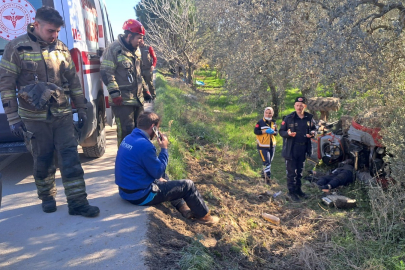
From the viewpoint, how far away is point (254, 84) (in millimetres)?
12273

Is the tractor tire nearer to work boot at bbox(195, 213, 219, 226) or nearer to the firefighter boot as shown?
work boot at bbox(195, 213, 219, 226)

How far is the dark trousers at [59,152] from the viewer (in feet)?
13.2

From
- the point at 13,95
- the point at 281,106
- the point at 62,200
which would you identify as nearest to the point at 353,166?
the point at 62,200

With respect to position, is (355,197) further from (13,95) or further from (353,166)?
(13,95)

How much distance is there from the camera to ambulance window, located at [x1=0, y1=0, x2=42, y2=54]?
4.76 metres

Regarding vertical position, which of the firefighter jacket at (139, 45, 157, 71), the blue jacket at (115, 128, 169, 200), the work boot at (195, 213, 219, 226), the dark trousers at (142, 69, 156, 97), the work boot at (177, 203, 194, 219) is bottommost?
the work boot at (195, 213, 219, 226)

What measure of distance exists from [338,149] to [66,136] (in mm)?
5532

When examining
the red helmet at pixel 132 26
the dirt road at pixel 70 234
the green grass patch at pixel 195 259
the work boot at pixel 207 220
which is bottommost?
the work boot at pixel 207 220

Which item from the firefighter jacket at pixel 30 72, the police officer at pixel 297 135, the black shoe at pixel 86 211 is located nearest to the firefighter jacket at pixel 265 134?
the police officer at pixel 297 135

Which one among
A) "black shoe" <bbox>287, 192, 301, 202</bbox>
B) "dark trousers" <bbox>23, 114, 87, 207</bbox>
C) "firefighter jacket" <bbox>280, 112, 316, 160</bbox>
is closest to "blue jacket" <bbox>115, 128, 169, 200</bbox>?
"dark trousers" <bbox>23, 114, 87, 207</bbox>

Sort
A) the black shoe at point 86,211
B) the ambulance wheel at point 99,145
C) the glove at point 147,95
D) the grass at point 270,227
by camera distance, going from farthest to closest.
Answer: the ambulance wheel at point 99,145 → the glove at point 147,95 → the black shoe at point 86,211 → the grass at point 270,227

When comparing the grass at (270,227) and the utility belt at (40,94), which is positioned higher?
the utility belt at (40,94)

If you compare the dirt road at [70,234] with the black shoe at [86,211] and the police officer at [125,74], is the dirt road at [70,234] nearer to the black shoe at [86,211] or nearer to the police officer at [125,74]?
the black shoe at [86,211]

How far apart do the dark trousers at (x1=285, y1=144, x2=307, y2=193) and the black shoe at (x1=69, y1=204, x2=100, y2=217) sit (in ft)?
10.9
